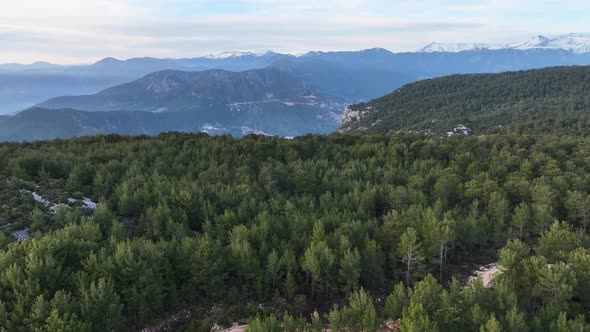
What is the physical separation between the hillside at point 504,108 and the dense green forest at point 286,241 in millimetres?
61373

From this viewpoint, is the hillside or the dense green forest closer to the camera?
the dense green forest

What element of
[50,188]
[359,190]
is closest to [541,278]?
[359,190]

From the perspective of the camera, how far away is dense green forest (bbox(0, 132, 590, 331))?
32.5m

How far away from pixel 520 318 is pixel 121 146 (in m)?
72.1

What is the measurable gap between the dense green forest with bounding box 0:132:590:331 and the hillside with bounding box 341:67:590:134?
6137cm

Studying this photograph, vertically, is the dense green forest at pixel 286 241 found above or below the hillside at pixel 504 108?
below

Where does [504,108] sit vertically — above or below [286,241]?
above

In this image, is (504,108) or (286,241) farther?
(504,108)

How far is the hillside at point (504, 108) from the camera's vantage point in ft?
454

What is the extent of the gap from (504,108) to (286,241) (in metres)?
145

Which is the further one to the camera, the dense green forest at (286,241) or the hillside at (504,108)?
the hillside at (504,108)

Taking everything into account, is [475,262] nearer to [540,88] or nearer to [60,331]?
[60,331]

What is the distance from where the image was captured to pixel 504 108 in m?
163

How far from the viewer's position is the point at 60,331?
93.3 ft
